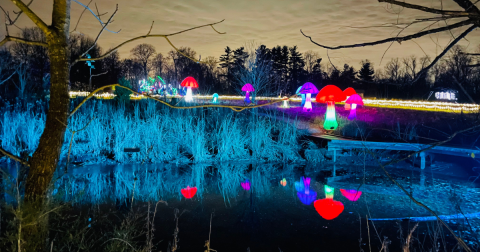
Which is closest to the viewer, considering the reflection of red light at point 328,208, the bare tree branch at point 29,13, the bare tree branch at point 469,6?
the bare tree branch at point 469,6

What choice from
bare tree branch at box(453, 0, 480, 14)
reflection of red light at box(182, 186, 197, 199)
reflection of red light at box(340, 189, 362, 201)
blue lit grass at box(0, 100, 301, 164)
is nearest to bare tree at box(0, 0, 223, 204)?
bare tree branch at box(453, 0, 480, 14)

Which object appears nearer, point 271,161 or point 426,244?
point 426,244

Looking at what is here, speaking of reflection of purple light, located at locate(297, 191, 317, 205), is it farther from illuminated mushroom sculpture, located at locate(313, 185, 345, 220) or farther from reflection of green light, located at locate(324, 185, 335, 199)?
reflection of green light, located at locate(324, 185, 335, 199)

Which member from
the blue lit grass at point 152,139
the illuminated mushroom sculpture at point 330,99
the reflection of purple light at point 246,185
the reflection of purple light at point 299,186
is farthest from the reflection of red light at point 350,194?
the illuminated mushroom sculpture at point 330,99

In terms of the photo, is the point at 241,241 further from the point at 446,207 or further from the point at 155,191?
the point at 446,207

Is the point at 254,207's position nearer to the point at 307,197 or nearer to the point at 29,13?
the point at 307,197

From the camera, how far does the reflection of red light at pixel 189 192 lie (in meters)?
6.02

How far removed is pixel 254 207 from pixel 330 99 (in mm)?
6857

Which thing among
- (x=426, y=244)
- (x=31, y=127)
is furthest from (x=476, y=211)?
(x=31, y=127)

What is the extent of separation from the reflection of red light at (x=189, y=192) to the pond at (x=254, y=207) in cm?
2

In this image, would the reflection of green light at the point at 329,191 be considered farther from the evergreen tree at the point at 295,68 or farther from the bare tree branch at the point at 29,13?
the evergreen tree at the point at 295,68

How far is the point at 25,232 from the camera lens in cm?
199

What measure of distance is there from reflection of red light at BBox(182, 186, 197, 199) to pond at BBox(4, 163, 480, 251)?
0.02 m

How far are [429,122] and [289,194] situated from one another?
296 inches
